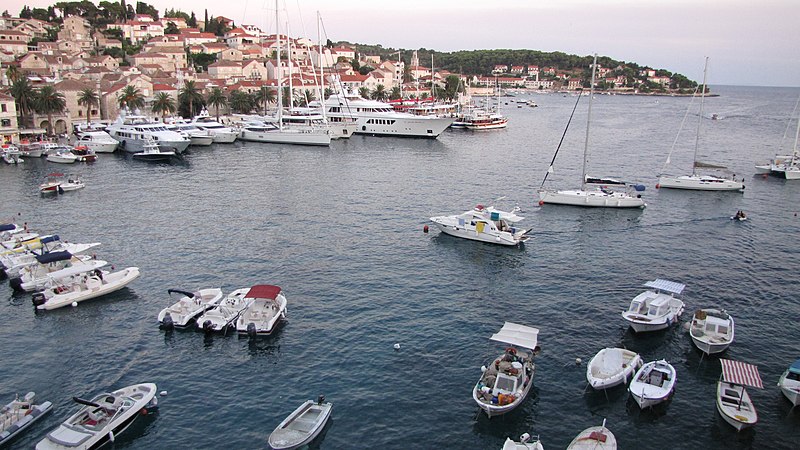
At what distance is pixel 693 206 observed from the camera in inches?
2771

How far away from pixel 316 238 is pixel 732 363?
37.8 meters

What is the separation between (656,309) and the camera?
37719 millimetres

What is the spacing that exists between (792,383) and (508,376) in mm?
15319

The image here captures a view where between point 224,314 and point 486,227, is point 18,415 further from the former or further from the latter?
point 486,227

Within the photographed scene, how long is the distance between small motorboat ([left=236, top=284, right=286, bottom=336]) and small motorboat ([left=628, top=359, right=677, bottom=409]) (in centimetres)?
2236

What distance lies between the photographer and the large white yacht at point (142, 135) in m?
104

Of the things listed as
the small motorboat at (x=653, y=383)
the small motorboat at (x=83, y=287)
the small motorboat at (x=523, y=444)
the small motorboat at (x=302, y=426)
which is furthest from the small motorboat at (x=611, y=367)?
the small motorboat at (x=83, y=287)

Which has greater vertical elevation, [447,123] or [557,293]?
[447,123]

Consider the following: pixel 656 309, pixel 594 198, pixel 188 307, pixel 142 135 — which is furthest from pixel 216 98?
pixel 656 309

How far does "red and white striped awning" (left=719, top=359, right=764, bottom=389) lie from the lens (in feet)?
95.2

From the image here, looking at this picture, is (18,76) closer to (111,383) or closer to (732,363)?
(111,383)

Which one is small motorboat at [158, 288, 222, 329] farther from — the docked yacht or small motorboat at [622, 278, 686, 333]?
the docked yacht

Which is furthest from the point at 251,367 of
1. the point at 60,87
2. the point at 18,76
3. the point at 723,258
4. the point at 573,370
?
the point at 18,76

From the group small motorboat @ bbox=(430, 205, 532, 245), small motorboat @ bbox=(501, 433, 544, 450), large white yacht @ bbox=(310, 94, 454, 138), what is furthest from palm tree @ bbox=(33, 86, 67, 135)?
small motorboat @ bbox=(501, 433, 544, 450)
